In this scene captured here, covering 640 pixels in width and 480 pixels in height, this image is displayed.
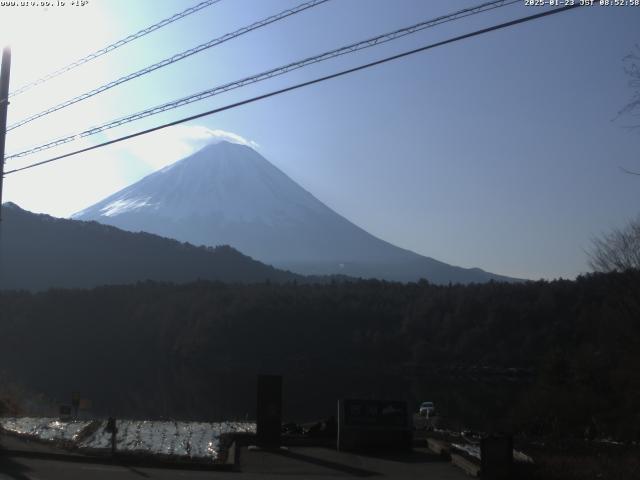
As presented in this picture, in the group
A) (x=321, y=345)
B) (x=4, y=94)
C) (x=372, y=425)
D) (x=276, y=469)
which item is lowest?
(x=276, y=469)

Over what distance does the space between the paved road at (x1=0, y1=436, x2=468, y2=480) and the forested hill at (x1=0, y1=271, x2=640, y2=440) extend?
70.3ft

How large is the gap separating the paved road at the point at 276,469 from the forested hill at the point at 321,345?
70.3 feet

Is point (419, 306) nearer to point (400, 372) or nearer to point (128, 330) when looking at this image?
point (400, 372)

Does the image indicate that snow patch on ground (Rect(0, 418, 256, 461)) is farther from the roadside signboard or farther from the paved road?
the roadside signboard

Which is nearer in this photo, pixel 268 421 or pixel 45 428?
pixel 268 421

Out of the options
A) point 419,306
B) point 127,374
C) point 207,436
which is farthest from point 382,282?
point 207,436

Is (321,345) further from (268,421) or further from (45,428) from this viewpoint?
(268,421)

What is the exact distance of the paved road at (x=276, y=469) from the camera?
39.2ft

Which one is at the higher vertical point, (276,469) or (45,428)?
(45,428)

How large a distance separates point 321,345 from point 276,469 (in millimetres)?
74326

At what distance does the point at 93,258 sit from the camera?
401 ft

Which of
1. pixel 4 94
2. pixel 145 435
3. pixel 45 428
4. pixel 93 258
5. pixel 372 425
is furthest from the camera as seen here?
pixel 93 258

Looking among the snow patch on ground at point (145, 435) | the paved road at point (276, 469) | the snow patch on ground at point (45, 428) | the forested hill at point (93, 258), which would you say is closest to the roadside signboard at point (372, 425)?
the paved road at point (276, 469)

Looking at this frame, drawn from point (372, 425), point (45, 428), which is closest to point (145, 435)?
point (45, 428)
